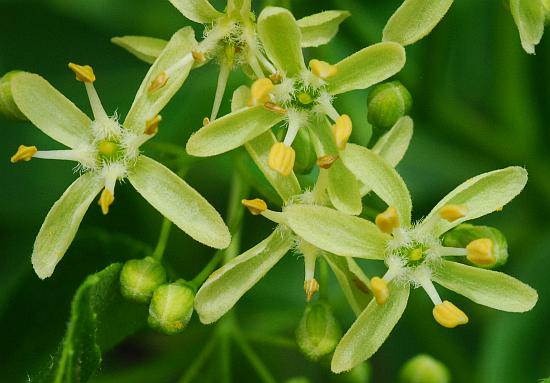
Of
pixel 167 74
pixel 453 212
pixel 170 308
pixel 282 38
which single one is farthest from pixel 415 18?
pixel 170 308

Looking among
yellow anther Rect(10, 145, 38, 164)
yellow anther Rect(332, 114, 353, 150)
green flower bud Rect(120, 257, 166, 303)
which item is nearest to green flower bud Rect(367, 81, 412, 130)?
yellow anther Rect(332, 114, 353, 150)

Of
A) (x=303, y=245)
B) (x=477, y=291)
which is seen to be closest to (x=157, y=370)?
(x=303, y=245)

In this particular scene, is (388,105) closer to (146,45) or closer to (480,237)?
(480,237)

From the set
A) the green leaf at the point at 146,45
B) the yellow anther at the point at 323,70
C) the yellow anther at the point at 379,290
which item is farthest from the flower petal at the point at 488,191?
→ the green leaf at the point at 146,45

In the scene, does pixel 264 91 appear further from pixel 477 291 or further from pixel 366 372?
pixel 366 372

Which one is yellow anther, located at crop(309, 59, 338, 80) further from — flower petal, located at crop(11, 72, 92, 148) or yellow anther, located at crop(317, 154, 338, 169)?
flower petal, located at crop(11, 72, 92, 148)

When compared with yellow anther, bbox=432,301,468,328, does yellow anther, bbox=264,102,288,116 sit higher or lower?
higher
